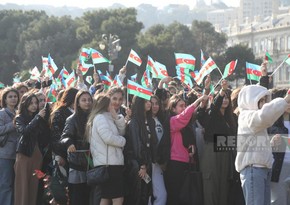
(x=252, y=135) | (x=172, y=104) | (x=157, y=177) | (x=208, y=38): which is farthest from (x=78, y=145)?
(x=208, y=38)

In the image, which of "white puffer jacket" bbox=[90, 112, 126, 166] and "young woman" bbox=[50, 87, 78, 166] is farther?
"young woman" bbox=[50, 87, 78, 166]

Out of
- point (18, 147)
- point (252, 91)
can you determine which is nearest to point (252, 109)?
point (252, 91)

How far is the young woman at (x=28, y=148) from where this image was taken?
8171 millimetres

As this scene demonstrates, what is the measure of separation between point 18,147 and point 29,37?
49.6m

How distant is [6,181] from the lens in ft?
27.9

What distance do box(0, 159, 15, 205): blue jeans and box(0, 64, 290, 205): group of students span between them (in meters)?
0.01

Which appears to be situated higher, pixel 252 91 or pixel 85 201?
pixel 252 91

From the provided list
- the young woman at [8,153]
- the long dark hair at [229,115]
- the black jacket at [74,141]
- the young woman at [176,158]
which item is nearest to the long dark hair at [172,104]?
the young woman at [176,158]

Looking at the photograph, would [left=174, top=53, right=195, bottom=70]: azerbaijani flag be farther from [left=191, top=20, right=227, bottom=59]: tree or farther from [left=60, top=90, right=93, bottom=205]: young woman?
[left=191, top=20, right=227, bottom=59]: tree

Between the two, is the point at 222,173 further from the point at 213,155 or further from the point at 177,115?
the point at 177,115

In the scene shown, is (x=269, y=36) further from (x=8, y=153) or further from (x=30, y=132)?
(x=30, y=132)

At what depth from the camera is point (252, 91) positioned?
6.10 meters

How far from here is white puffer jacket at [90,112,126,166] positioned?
7293 mm

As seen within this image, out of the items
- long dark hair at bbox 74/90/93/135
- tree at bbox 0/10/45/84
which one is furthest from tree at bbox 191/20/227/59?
long dark hair at bbox 74/90/93/135
